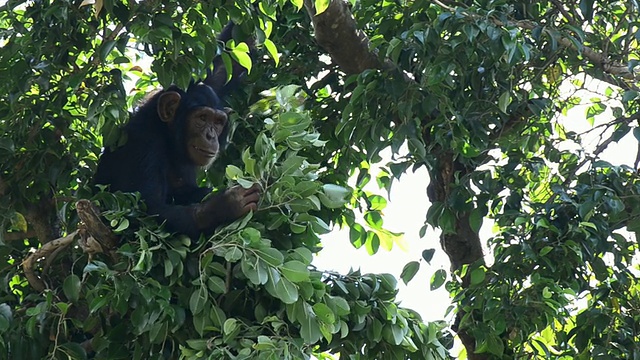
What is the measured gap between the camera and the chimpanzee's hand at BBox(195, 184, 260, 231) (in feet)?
12.9

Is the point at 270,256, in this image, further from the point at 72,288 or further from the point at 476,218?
the point at 476,218

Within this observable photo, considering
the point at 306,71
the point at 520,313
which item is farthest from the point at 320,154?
the point at 520,313

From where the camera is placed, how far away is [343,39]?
494 cm

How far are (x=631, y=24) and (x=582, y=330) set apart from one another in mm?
1394

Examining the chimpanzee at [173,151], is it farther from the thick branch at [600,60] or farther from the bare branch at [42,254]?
the thick branch at [600,60]

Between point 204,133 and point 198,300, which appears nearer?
point 198,300

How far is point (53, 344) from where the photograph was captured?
4004 millimetres

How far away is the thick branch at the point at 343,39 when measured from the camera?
4.84m

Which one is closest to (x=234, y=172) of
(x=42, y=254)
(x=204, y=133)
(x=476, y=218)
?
(x=42, y=254)

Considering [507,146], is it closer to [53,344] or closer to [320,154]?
[320,154]

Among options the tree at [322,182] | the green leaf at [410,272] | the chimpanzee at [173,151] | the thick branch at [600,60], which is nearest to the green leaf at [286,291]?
the tree at [322,182]

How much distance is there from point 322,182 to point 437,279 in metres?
0.73

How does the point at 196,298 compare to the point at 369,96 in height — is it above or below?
below

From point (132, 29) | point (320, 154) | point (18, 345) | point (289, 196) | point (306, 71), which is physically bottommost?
point (18, 345)
